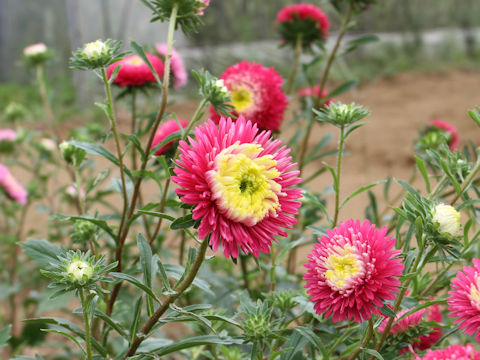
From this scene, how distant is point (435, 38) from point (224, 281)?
660cm

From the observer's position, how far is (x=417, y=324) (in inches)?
29.3

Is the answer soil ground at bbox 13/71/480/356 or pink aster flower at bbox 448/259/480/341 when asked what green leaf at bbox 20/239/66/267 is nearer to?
pink aster flower at bbox 448/259/480/341

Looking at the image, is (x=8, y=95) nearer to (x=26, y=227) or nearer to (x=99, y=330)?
(x=26, y=227)

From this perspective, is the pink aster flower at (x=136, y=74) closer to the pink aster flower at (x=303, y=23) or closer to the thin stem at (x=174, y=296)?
the pink aster flower at (x=303, y=23)

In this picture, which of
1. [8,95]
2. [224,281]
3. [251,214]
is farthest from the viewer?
[8,95]

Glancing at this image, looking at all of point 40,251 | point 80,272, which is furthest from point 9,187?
point 80,272

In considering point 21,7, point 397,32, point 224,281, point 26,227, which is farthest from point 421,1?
point 224,281

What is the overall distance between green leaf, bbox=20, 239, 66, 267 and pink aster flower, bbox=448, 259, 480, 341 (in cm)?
56

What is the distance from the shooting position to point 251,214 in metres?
0.55

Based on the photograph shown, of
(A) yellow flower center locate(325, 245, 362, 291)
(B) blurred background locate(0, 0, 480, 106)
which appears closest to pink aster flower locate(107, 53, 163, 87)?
(A) yellow flower center locate(325, 245, 362, 291)

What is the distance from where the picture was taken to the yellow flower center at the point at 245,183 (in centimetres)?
55

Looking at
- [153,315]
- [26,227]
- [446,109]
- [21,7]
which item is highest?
[21,7]

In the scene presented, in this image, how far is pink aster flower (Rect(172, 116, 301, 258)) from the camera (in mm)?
544

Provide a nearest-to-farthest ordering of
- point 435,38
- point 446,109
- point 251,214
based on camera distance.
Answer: point 251,214, point 446,109, point 435,38
